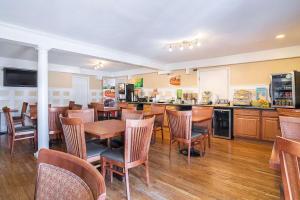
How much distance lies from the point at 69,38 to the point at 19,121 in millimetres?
3071

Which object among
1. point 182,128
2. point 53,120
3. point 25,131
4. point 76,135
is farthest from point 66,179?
point 25,131

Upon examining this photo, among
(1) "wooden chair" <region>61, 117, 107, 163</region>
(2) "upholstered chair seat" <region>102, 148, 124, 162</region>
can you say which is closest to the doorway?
(1) "wooden chair" <region>61, 117, 107, 163</region>

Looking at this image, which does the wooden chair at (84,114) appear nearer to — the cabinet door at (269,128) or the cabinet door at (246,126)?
the cabinet door at (246,126)

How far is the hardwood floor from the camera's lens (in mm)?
2029

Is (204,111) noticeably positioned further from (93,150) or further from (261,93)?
(93,150)

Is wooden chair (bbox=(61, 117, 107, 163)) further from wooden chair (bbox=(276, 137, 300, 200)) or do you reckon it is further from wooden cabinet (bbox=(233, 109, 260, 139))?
wooden cabinet (bbox=(233, 109, 260, 139))

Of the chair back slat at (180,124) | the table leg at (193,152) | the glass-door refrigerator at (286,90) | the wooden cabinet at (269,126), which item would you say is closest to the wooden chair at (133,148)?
the chair back slat at (180,124)

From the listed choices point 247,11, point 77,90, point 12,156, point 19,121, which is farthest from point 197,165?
point 77,90

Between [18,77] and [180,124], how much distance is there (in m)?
5.48

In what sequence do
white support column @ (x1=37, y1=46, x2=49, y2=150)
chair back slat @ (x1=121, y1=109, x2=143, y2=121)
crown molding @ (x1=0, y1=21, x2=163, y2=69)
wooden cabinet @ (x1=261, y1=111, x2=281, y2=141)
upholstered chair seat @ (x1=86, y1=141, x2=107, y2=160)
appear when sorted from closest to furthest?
1. upholstered chair seat @ (x1=86, y1=141, x2=107, y2=160)
2. crown molding @ (x1=0, y1=21, x2=163, y2=69)
3. chair back slat @ (x1=121, y1=109, x2=143, y2=121)
4. white support column @ (x1=37, y1=46, x2=49, y2=150)
5. wooden cabinet @ (x1=261, y1=111, x2=281, y2=141)

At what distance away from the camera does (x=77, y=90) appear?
7441mm

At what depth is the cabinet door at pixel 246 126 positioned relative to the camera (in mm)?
4230

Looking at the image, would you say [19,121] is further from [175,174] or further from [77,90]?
[175,174]

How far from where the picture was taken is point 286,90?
409 cm
